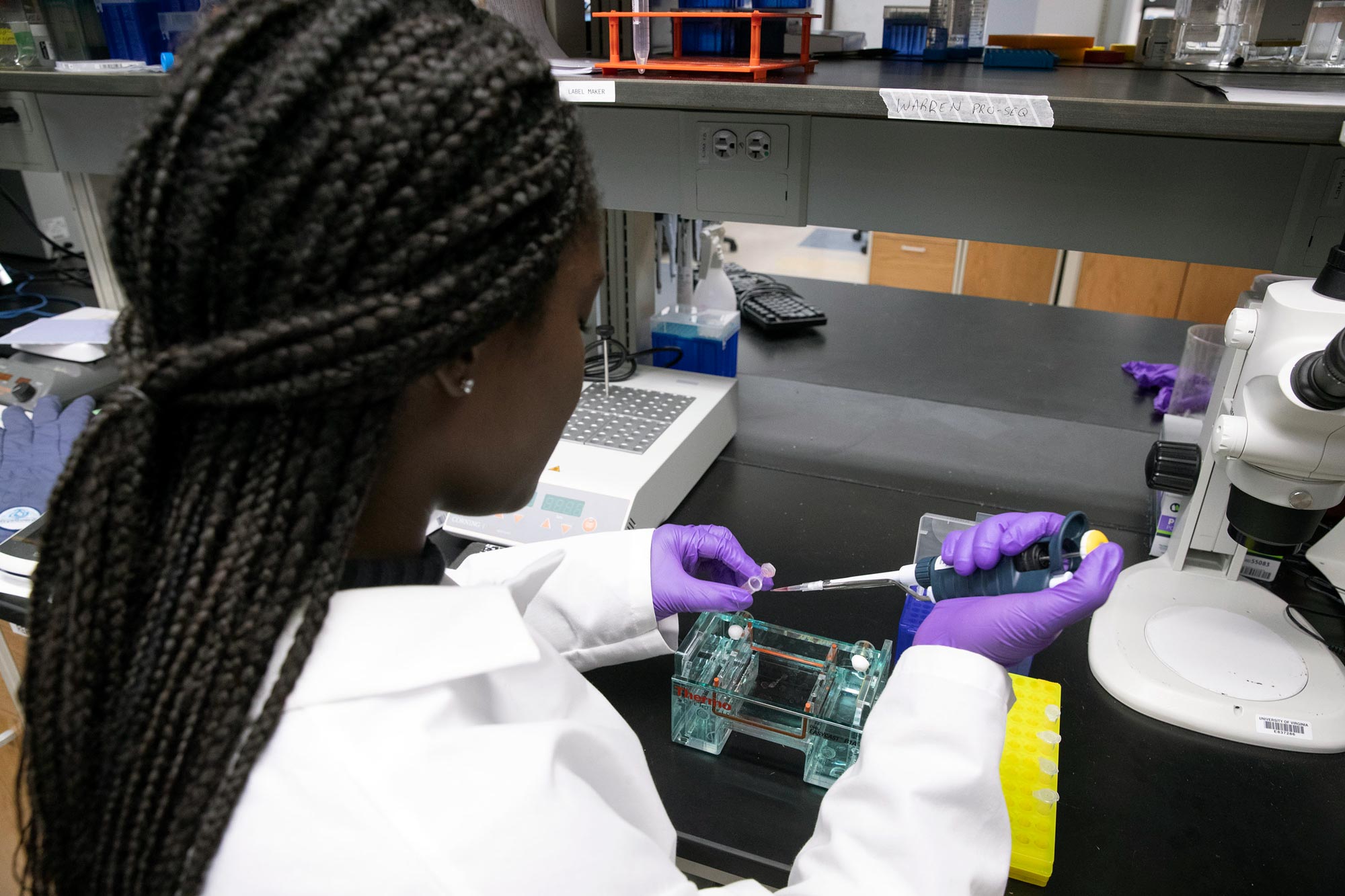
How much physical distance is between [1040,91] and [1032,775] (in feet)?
2.45

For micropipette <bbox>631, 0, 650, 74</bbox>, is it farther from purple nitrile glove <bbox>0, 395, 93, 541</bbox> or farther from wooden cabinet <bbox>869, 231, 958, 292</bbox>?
wooden cabinet <bbox>869, 231, 958, 292</bbox>

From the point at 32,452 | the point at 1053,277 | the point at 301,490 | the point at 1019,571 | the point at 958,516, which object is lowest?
the point at 1053,277

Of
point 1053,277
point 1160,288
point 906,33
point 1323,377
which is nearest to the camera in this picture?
point 1323,377

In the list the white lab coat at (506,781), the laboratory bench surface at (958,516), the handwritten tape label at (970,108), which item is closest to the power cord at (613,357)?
the laboratory bench surface at (958,516)

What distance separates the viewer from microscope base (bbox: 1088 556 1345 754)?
92 centimetres

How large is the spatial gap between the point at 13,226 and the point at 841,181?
218 cm

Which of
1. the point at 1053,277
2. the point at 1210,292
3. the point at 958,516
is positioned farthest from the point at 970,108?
the point at 1053,277

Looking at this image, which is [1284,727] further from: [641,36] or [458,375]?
[641,36]

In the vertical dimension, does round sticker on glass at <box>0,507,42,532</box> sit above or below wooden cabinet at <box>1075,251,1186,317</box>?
above

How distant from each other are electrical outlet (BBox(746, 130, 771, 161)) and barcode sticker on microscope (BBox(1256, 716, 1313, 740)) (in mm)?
878

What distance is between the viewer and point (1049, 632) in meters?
0.77

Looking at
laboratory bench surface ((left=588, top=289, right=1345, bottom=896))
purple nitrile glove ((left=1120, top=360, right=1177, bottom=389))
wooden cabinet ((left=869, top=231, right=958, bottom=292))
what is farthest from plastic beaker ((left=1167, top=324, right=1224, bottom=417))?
wooden cabinet ((left=869, top=231, right=958, bottom=292))

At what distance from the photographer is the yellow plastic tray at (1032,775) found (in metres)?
0.77

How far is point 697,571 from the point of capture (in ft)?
3.52
